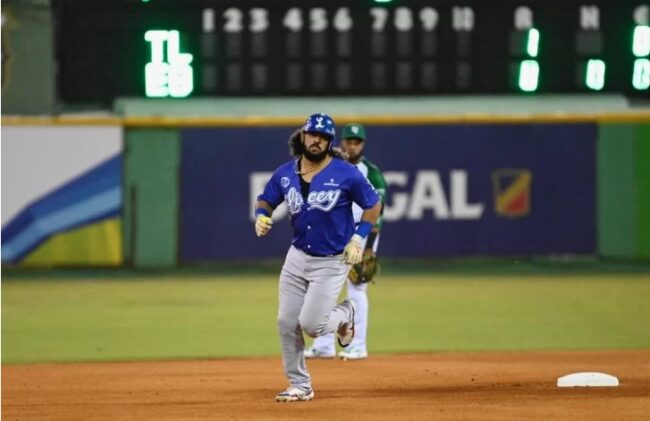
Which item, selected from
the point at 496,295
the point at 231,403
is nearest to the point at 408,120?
the point at 496,295

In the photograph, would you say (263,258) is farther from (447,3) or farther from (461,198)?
(447,3)

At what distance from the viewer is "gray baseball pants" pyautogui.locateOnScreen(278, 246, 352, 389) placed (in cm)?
804

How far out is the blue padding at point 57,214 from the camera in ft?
61.6

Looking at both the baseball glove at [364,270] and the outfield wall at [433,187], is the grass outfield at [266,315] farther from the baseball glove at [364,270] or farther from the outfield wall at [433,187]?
the outfield wall at [433,187]

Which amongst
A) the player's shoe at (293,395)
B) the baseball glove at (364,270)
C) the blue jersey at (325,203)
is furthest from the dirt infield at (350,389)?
the blue jersey at (325,203)

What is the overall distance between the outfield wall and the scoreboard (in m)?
1.83

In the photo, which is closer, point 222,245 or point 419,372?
point 419,372

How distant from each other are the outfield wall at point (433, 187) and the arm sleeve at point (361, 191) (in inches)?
420

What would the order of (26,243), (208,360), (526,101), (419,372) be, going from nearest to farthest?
(419,372)
(208,360)
(26,243)
(526,101)

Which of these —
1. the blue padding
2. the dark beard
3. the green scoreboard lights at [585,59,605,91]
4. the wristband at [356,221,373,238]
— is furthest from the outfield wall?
the dark beard

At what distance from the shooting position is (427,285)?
16.7 meters

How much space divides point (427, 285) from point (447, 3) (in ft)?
10.6

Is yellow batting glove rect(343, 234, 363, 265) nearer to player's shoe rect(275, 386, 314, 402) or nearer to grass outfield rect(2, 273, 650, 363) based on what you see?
player's shoe rect(275, 386, 314, 402)

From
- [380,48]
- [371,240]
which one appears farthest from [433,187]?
[371,240]
